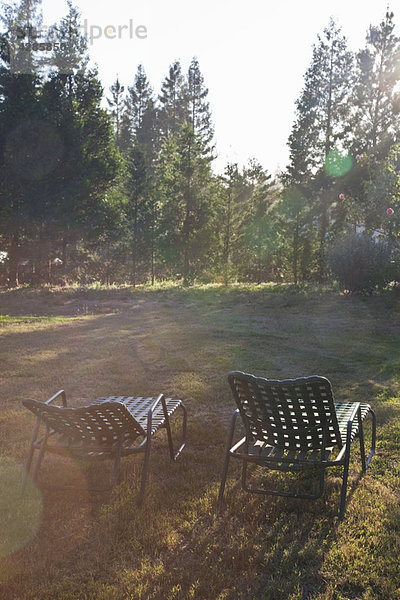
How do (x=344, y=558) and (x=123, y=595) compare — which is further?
(x=344, y=558)

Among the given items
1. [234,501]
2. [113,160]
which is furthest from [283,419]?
[113,160]

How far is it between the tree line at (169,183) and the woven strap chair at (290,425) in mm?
19652

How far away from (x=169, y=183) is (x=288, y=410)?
25.8 meters

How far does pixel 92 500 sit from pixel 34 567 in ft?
2.66

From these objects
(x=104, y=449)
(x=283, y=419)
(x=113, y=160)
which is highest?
(x=113, y=160)

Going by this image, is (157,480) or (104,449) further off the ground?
(104,449)

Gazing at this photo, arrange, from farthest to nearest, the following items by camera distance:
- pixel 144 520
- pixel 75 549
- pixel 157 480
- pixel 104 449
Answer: pixel 157 480
pixel 104 449
pixel 144 520
pixel 75 549

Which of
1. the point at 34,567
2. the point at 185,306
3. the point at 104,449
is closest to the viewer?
the point at 34,567

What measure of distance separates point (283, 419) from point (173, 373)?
413cm

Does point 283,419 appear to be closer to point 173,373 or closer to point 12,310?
point 173,373

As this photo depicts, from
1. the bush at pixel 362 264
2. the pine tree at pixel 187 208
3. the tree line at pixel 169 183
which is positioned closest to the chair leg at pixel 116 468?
the bush at pixel 362 264

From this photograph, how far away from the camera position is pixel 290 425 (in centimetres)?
329

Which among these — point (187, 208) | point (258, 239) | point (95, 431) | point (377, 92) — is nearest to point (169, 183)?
point (187, 208)

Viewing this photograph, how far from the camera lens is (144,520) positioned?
3.18m
